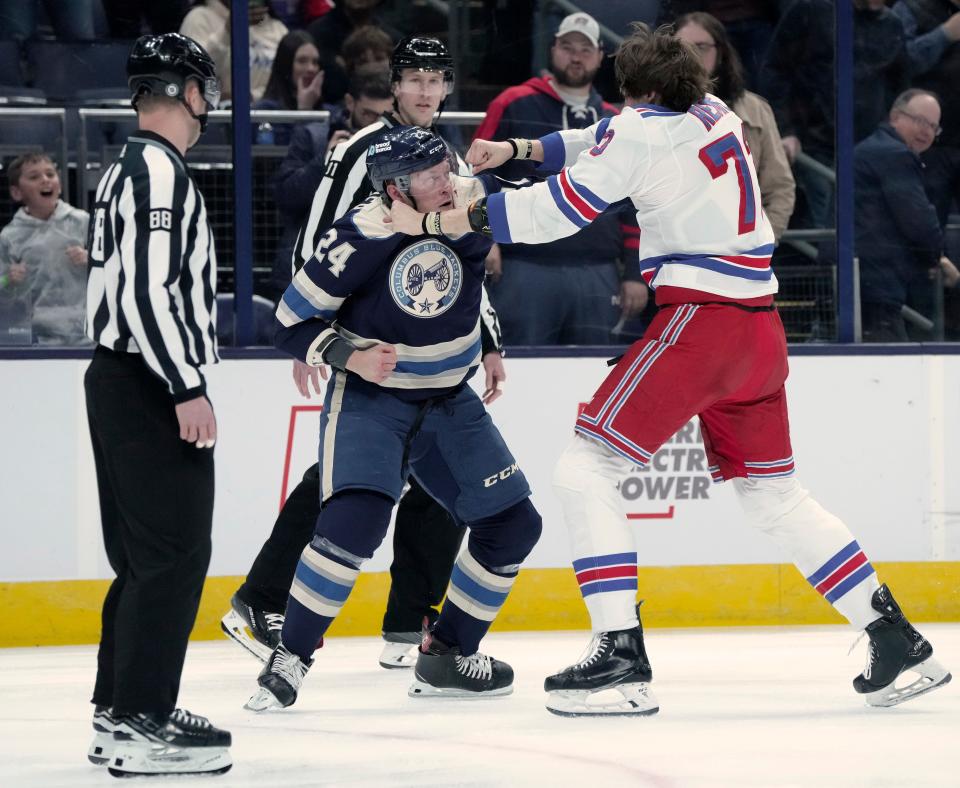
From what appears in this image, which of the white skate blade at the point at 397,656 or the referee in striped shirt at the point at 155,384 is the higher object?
the referee in striped shirt at the point at 155,384

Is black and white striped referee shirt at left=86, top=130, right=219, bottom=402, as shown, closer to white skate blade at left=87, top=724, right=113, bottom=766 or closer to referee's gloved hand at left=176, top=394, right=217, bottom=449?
referee's gloved hand at left=176, top=394, right=217, bottom=449

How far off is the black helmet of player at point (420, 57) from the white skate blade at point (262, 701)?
1.53m

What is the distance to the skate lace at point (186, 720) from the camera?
9.47 feet

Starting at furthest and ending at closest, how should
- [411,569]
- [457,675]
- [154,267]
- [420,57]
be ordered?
[411,569], [420,57], [457,675], [154,267]

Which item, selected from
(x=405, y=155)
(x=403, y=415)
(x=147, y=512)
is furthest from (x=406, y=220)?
(x=147, y=512)

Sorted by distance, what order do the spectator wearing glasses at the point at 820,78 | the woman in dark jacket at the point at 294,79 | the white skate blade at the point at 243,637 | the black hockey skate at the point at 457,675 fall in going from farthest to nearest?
1. the spectator wearing glasses at the point at 820,78
2. the woman in dark jacket at the point at 294,79
3. the white skate blade at the point at 243,637
4. the black hockey skate at the point at 457,675

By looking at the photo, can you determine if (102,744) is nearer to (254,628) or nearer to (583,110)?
(254,628)

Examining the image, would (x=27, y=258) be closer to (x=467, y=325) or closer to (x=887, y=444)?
(x=467, y=325)

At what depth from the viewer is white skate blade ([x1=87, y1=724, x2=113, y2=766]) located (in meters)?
2.96

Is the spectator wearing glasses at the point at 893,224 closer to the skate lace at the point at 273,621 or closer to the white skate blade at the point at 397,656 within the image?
the white skate blade at the point at 397,656

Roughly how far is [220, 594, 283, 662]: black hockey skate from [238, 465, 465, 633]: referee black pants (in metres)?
0.02

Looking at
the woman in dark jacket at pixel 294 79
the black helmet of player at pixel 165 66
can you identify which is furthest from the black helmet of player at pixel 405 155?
the woman in dark jacket at pixel 294 79

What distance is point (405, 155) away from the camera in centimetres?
344

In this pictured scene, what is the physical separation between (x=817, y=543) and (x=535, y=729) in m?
0.76
